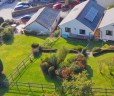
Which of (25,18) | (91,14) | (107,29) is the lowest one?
(25,18)

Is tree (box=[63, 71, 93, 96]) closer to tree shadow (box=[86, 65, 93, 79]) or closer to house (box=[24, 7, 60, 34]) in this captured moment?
tree shadow (box=[86, 65, 93, 79])

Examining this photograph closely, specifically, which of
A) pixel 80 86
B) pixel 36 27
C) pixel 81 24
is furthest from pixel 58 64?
pixel 36 27

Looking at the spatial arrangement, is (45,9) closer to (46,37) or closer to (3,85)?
(46,37)

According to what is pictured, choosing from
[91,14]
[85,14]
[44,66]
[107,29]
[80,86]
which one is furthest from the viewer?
[91,14]

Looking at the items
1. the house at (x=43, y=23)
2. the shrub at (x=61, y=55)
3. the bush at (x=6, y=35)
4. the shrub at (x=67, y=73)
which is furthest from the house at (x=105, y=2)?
the shrub at (x=67, y=73)

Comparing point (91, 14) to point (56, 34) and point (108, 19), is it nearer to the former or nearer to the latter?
point (108, 19)
